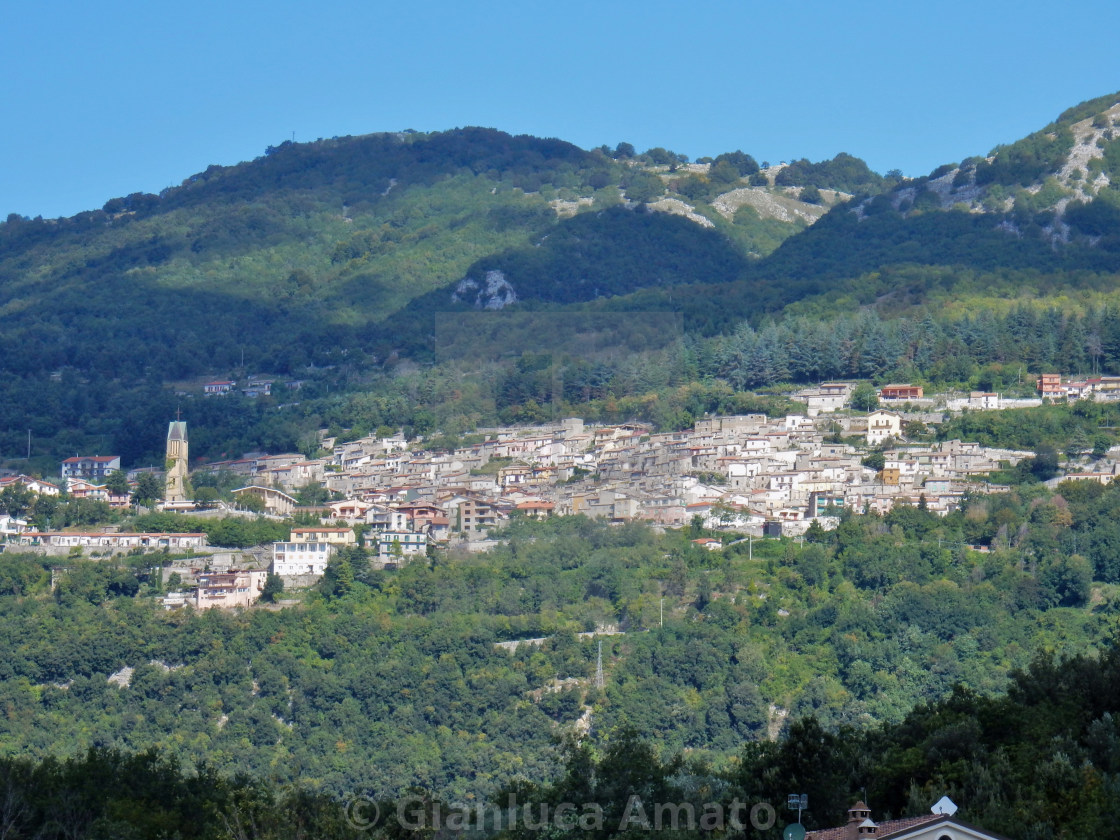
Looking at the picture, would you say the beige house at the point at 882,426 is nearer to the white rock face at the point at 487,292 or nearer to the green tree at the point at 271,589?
the green tree at the point at 271,589

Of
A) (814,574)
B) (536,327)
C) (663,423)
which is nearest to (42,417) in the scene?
(536,327)

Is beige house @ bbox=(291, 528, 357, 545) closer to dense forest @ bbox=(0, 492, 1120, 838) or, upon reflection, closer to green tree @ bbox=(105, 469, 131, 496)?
dense forest @ bbox=(0, 492, 1120, 838)

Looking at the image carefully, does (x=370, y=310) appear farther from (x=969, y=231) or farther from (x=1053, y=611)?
(x=1053, y=611)

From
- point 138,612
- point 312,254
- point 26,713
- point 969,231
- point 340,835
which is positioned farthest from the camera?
point 312,254

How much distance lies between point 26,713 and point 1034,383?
102ft

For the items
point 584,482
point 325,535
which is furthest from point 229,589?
point 584,482

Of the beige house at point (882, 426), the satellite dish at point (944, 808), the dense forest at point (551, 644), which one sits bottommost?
the dense forest at point (551, 644)

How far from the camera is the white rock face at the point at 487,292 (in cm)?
9244

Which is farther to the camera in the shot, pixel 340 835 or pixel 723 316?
pixel 723 316

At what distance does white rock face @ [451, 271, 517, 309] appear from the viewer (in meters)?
→ 92.4

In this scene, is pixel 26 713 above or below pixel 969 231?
below

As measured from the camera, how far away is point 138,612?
2170 inches

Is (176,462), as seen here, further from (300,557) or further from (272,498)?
(300,557)

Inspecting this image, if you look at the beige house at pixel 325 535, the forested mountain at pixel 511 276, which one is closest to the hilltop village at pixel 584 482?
the beige house at pixel 325 535
